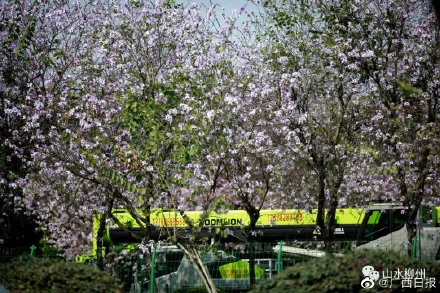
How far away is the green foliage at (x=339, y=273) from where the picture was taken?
849 cm

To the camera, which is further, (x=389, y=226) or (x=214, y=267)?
(x=389, y=226)

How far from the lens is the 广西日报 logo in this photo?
841 cm

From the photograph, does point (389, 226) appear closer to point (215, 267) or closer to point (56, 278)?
point (215, 267)

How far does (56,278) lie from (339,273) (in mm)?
4839

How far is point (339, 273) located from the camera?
8.62 m

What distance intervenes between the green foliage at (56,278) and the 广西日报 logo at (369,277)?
3.85 meters

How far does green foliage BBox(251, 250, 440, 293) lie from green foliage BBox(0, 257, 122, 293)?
3.06 metres

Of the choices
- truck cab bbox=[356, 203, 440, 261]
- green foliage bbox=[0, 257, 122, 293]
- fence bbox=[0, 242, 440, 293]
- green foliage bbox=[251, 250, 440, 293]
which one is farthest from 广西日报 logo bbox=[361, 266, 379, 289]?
truck cab bbox=[356, 203, 440, 261]

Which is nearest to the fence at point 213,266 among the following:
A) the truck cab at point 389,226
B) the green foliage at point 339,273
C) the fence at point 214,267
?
the fence at point 214,267

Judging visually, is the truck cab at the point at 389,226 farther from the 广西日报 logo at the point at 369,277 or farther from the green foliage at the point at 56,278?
the 广西日报 logo at the point at 369,277

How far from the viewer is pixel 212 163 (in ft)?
52.4

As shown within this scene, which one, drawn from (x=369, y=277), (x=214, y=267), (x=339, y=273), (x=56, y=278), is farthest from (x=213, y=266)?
(x=369, y=277)

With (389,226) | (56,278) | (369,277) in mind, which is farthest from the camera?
(389,226)

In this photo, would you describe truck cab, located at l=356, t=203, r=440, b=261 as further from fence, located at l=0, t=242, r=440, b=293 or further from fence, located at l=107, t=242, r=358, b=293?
fence, located at l=107, t=242, r=358, b=293
